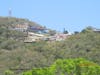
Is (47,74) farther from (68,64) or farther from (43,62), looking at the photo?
(43,62)

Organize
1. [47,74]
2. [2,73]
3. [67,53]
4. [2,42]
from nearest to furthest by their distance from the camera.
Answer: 1. [47,74]
2. [2,73]
3. [67,53]
4. [2,42]

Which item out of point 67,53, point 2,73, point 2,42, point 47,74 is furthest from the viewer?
point 2,42

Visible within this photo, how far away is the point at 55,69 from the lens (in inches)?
1318

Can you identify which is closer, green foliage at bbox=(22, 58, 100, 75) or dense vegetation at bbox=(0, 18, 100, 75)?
green foliage at bbox=(22, 58, 100, 75)

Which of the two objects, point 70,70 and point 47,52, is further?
point 47,52

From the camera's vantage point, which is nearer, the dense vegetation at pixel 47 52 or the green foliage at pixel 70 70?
the green foliage at pixel 70 70

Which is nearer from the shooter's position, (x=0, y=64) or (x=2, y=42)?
(x=0, y=64)

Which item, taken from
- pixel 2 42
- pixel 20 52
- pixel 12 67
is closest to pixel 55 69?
pixel 12 67

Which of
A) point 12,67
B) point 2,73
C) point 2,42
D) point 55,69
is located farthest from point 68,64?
point 2,42

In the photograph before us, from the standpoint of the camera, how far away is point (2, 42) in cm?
7294

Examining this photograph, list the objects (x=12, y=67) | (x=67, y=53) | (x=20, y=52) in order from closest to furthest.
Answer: (x=12, y=67) → (x=67, y=53) → (x=20, y=52)

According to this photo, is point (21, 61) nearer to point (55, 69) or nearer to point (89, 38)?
point (89, 38)

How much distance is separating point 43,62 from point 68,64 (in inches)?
824

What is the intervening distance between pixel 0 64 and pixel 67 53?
8966mm
